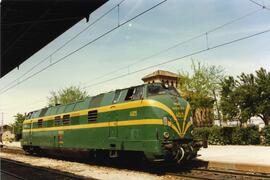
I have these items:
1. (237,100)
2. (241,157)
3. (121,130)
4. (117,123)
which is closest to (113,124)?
(117,123)

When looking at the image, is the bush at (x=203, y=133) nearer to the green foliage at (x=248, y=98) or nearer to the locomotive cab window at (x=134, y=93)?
the locomotive cab window at (x=134, y=93)

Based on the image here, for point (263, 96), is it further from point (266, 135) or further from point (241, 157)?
point (241, 157)

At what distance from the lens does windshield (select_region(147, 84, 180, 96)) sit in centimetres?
1334

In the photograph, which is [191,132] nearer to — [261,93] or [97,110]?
[97,110]

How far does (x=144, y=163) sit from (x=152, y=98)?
4.03m

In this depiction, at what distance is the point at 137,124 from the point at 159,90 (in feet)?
5.68

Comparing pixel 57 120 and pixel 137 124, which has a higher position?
pixel 57 120

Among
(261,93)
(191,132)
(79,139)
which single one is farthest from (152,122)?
(261,93)

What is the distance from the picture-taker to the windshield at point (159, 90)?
43.8 ft

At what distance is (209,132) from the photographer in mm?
26547

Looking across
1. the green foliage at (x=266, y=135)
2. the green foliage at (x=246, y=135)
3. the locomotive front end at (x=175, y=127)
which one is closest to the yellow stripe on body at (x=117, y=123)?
the locomotive front end at (x=175, y=127)

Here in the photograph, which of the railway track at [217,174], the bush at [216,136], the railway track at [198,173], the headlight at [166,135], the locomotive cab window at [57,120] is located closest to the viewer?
the railway track at [217,174]

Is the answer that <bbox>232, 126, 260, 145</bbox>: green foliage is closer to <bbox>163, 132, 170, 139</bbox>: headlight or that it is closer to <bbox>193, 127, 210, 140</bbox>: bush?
<bbox>193, 127, 210, 140</bbox>: bush

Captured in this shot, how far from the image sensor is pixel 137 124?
42.7 feet
